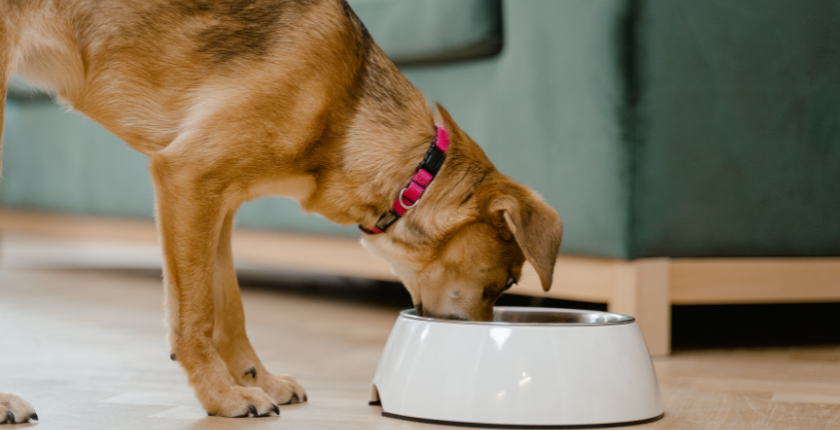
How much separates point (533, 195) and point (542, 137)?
681 millimetres

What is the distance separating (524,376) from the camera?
1.50 metres

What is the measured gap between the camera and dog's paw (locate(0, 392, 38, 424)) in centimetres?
150

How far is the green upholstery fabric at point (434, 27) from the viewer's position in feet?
8.65

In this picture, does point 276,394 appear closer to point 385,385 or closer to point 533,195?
point 385,385

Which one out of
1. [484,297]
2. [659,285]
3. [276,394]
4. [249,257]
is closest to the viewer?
[276,394]

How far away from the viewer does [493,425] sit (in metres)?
1.52

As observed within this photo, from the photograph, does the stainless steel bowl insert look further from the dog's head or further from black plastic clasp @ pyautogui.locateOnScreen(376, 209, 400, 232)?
black plastic clasp @ pyautogui.locateOnScreen(376, 209, 400, 232)

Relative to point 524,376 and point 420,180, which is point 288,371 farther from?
point 524,376

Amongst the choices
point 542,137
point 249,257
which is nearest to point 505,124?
point 542,137

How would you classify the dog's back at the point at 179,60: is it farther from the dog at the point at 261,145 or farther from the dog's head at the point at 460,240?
the dog's head at the point at 460,240

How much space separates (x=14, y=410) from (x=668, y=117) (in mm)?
1697

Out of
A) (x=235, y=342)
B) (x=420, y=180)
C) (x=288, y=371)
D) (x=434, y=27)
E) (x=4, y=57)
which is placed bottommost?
(x=288, y=371)

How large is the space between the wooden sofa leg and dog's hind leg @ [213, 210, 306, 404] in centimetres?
96

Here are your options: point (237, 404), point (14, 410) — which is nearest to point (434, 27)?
point (237, 404)
